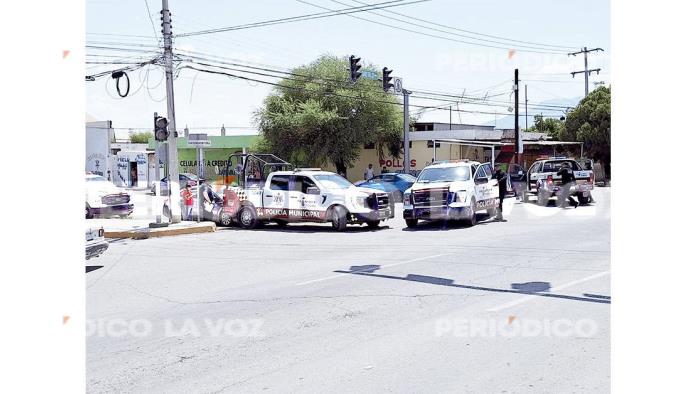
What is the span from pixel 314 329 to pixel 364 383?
1798 millimetres

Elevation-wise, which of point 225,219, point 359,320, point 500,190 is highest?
point 500,190

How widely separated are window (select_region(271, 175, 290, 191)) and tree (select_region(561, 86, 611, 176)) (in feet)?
106

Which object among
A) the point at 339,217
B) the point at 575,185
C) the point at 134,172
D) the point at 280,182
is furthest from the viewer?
the point at 134,172

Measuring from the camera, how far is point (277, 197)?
19328mm

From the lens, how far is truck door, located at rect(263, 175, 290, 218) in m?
19.2

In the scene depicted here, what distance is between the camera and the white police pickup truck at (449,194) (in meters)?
18.3

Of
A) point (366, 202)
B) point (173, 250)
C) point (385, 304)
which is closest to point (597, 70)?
point (366, 202)

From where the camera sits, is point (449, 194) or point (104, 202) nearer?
point (449, 194)

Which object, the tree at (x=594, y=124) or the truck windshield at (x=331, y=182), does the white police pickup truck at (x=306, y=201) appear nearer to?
the truck windshield at (x=331, y=182)

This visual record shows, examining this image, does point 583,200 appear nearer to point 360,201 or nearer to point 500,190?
point 500,190

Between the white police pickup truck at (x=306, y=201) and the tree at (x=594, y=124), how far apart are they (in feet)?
102

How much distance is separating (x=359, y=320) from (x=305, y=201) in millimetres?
11586

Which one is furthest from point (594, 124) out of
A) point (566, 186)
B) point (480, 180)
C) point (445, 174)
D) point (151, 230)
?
point (151, 230)

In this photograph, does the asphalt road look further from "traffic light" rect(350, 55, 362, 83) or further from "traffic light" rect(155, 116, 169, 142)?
"traffic light" rect(350, 55, 362, 83)
